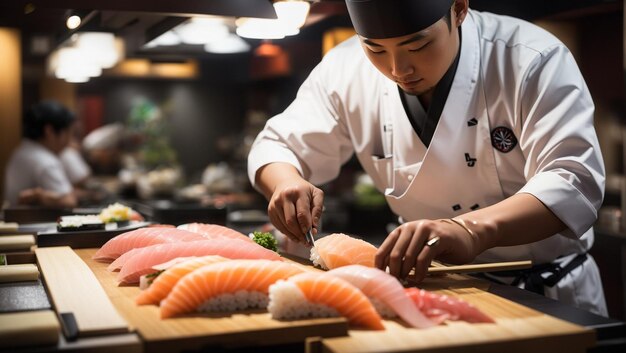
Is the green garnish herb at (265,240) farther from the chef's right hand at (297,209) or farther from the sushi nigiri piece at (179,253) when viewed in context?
the sushi nigiri piece at (179,253)

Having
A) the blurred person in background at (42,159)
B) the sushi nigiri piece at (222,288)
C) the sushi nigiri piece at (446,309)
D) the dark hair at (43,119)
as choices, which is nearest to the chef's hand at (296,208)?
the sushi nigiri piece at (222,288)

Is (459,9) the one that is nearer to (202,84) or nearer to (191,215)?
(191,215)

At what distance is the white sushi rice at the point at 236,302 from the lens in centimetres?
158

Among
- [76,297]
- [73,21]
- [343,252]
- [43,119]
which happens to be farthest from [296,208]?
[43,119]

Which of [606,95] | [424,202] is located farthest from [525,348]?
[606,95]

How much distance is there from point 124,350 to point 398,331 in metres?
0.54

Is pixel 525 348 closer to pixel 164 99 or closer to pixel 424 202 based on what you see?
pixel 424 202

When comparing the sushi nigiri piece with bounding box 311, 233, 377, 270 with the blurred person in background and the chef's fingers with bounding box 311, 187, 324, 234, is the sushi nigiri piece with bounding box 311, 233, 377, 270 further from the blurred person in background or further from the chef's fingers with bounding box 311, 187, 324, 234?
Answer: the blurred person in background

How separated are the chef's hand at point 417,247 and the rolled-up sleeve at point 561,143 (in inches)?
13.1

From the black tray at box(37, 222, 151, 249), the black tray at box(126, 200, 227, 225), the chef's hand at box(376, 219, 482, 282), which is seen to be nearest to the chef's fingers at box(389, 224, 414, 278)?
the chef's hand at box(376, 219, 482, 282)

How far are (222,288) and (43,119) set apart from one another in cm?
517

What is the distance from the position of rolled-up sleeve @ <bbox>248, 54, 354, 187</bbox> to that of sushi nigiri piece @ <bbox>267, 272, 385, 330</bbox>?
1.14 meters

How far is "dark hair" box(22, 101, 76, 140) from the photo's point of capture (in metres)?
6.18

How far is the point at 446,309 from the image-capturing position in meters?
1.57
